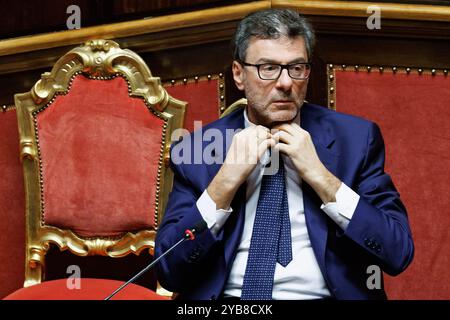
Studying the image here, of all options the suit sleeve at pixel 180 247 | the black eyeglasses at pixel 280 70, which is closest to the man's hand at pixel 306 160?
the black eyeglasses at pixel 280 70

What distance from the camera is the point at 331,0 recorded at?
8.86 feet

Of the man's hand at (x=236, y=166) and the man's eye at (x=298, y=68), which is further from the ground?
the man's eye at (x=298, y=68)

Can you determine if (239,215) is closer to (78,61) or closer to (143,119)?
(143,119)

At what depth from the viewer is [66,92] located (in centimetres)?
260

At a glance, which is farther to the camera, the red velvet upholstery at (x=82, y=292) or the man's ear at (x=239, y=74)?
the red velvet upholstery at (x=82, y=292)

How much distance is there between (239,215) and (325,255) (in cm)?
21

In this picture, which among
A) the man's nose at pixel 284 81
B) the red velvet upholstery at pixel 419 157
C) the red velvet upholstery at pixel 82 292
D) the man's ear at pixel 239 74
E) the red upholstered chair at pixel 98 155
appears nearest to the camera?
the man's nose at pixel 284 81

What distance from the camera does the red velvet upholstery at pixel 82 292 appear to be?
2283 mm

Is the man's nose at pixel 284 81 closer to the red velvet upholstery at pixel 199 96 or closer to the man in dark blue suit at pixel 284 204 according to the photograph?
the man in dark blue suit at pixel 284 204

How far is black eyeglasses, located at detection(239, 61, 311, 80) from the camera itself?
2.02 meters

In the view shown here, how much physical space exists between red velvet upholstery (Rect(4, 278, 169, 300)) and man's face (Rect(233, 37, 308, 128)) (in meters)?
0.59

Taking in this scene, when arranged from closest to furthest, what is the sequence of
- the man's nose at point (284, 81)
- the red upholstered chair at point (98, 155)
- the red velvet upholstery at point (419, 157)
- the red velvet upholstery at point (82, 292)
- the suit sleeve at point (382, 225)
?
the suit sleeve at point (382, 225)
the man's nose at point (284, 81)
the red velvet upholstery at point (82, 292)
the red upholstered chair at point (98, 155)
the red velvet upholstery at point (419, 157)

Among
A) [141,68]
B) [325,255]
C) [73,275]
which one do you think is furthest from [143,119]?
[325,255]
